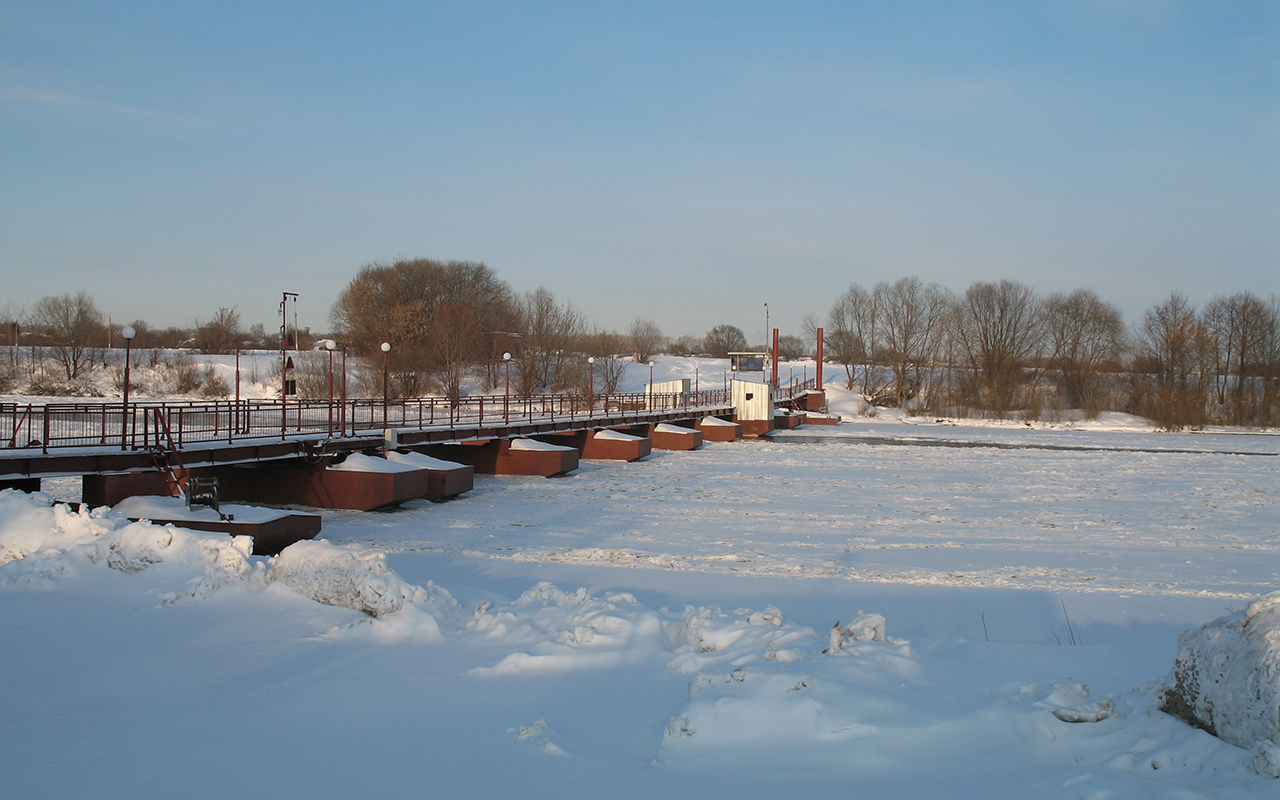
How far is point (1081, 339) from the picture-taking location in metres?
78.1

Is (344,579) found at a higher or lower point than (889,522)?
higher

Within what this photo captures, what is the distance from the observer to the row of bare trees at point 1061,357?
6744cm

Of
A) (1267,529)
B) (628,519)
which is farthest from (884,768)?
(1267,529)

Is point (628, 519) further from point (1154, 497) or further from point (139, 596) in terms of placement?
point (1154, 497)

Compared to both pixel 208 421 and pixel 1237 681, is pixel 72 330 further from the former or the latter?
pixel 1237 681

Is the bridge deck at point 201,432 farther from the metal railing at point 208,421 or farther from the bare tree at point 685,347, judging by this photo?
the bare tree at point 685,347

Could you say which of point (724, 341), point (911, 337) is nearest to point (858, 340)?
point (911, 337)

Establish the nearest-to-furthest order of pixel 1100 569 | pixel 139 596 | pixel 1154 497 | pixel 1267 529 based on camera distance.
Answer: pixel 139 596 < pixel 1100 569 < pixel 1267 529 < pixel 1154 497

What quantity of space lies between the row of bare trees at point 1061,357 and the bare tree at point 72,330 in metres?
67.6

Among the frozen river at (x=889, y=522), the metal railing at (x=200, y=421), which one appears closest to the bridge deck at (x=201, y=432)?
the metal railing at (x=200, y=421)

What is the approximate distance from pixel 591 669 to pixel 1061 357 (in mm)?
80814

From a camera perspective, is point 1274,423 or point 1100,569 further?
point 1274,423

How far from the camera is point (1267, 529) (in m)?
19.4

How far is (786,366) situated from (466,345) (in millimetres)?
65581
